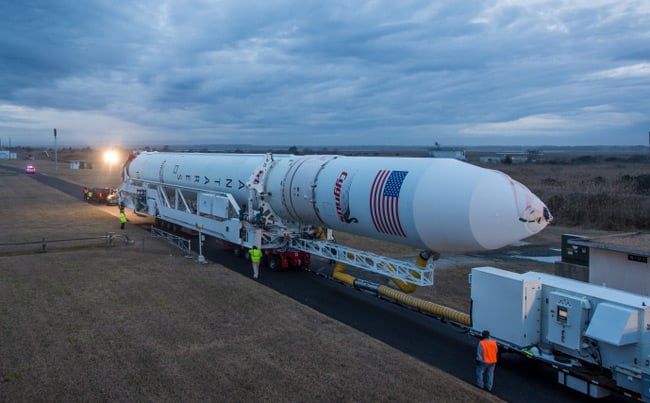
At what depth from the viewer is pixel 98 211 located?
3253cm

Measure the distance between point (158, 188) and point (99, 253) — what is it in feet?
19.0

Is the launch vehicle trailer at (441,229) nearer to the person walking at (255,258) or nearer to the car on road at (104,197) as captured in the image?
the person walking at (255,258)

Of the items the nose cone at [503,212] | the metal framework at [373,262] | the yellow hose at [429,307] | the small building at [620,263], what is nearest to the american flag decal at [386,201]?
the metal framework at [373,262]

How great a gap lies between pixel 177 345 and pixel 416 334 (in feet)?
17.9

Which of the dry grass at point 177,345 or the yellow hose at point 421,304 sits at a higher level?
the yellow hose at point 421,304

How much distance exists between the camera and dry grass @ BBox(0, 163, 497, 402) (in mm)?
8883

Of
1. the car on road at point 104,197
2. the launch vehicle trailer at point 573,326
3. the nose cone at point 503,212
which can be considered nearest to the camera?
the launch vehicle trailer at point 573,326

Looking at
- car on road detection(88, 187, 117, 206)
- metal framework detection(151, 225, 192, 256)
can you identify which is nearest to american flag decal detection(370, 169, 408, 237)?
metal framework detection(151, 225, 192, 256)

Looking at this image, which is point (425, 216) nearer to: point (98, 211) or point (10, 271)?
point (10, 271)

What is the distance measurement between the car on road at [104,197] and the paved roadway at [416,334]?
21148mm

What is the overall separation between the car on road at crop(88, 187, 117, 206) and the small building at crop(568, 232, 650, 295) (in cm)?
3184

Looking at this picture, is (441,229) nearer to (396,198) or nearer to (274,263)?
(396,198)

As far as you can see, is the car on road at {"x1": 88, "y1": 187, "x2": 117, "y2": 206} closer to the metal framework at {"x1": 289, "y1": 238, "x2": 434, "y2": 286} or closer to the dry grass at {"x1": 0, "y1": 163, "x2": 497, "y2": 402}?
the dry grass at {"x1": 0, "y1": 163, "x2": 497, "y2": 402}

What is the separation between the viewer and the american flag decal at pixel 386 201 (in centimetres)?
1284
